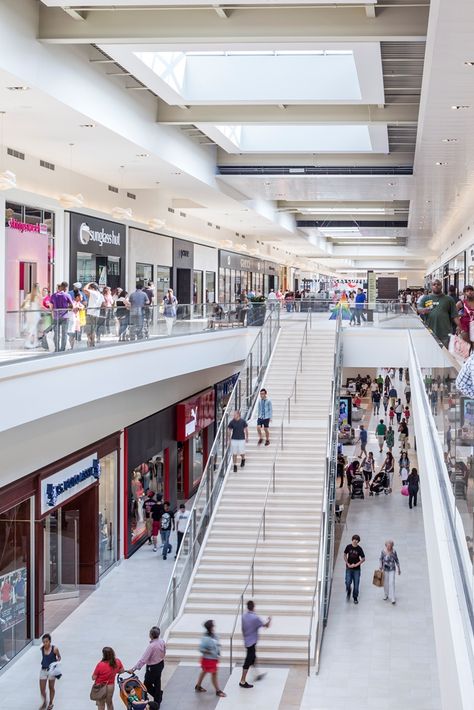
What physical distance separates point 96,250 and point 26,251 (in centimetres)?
415

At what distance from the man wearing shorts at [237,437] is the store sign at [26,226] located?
18.0 feet

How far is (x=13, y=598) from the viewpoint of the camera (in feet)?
43.3

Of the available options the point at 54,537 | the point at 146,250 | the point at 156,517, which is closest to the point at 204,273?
the point at 146,250

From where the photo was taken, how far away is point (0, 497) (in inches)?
486

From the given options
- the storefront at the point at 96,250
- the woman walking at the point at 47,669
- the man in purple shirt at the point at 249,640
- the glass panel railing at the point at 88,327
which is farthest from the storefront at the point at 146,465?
the woman walking at the point at 47,669

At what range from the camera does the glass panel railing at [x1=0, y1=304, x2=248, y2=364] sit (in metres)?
11.5

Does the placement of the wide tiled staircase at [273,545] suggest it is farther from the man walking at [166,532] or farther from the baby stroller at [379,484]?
the baby stroller at [379,484]

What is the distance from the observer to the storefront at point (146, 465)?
18719mm

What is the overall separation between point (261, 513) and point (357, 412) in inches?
936

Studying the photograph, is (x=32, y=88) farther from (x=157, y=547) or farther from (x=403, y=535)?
(x=403, y=535)

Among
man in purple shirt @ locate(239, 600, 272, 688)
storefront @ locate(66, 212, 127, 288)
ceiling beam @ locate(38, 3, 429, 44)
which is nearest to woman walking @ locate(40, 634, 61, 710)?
man in purple shirt @ locate(239, 600, 272, 688)

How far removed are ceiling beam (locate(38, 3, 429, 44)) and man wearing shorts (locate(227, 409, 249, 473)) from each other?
24.6 ft

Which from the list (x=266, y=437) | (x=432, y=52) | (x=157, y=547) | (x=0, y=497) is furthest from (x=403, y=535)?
(x=432, y=52)

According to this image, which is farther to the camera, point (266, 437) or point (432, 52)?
point (266, 437)
